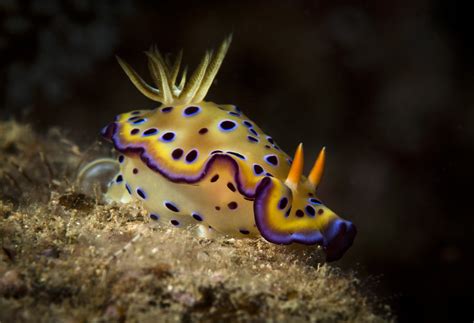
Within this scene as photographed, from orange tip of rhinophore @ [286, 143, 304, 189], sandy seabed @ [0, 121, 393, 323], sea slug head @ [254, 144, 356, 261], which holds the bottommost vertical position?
sandy seabed @ [0, 121, 393, 323]

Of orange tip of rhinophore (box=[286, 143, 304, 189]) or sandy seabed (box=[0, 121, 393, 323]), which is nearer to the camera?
sandy seabed (box=[0, 121, 393, 323])

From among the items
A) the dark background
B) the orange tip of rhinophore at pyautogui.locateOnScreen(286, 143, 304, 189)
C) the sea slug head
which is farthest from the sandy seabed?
the dark background

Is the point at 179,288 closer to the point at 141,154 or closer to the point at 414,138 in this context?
the point at 141,154

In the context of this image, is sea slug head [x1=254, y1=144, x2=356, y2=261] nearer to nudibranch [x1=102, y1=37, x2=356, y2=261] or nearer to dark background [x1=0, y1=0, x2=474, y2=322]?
nudibranch [x1=102, y1=37, x2=356, y2=261]

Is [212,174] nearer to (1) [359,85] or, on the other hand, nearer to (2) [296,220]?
(2) [296,220]

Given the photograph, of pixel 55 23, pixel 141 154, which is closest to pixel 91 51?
pixel 55 23

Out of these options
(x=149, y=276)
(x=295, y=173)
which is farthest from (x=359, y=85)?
(x=149, y=276)
